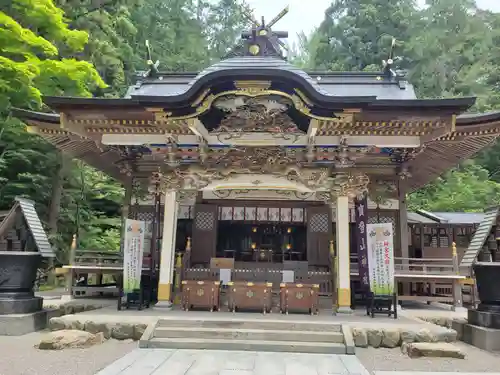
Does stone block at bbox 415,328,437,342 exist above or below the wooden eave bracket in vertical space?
below

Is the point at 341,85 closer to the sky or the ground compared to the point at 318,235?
closer to the sky

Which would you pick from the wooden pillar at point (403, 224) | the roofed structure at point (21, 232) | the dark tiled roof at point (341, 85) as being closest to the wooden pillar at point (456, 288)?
the wooden pillar at point (403, 224)

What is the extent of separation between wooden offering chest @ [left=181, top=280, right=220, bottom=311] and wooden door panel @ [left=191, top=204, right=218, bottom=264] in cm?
289

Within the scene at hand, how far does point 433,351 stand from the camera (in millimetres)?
6121

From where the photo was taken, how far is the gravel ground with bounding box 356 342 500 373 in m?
5.59

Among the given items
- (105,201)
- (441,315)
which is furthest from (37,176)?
(441,315)

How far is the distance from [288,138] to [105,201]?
12.8m

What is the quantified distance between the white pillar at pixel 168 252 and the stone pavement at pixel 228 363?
2853 millimetres

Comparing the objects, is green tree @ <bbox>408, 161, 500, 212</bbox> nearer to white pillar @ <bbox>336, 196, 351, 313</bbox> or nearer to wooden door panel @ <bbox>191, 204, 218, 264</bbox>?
wooden door panel @ <bbox>191, 204, 218, 264</bbox>

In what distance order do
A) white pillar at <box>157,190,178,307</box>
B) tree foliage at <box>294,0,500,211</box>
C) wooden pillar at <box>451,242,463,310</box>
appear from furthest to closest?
tree foliage at <box>294,0,500,211</box>, wooden pillar at <box>451,242,463,310</box>, white pillar at <box>157,190,178,307</box>

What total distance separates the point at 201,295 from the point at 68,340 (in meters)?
2.96

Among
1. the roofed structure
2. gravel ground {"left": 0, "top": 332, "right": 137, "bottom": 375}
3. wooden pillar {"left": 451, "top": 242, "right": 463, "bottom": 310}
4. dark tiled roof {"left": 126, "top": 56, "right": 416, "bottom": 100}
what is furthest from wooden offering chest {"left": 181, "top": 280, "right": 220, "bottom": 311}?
wooden pillar {"left": 451, "top": 242, "right": 463, "bottom": 310}

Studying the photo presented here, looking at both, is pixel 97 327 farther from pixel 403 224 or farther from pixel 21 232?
pixel 403 224

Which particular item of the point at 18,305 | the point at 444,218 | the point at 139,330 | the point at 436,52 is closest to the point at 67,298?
the point at 18,305
